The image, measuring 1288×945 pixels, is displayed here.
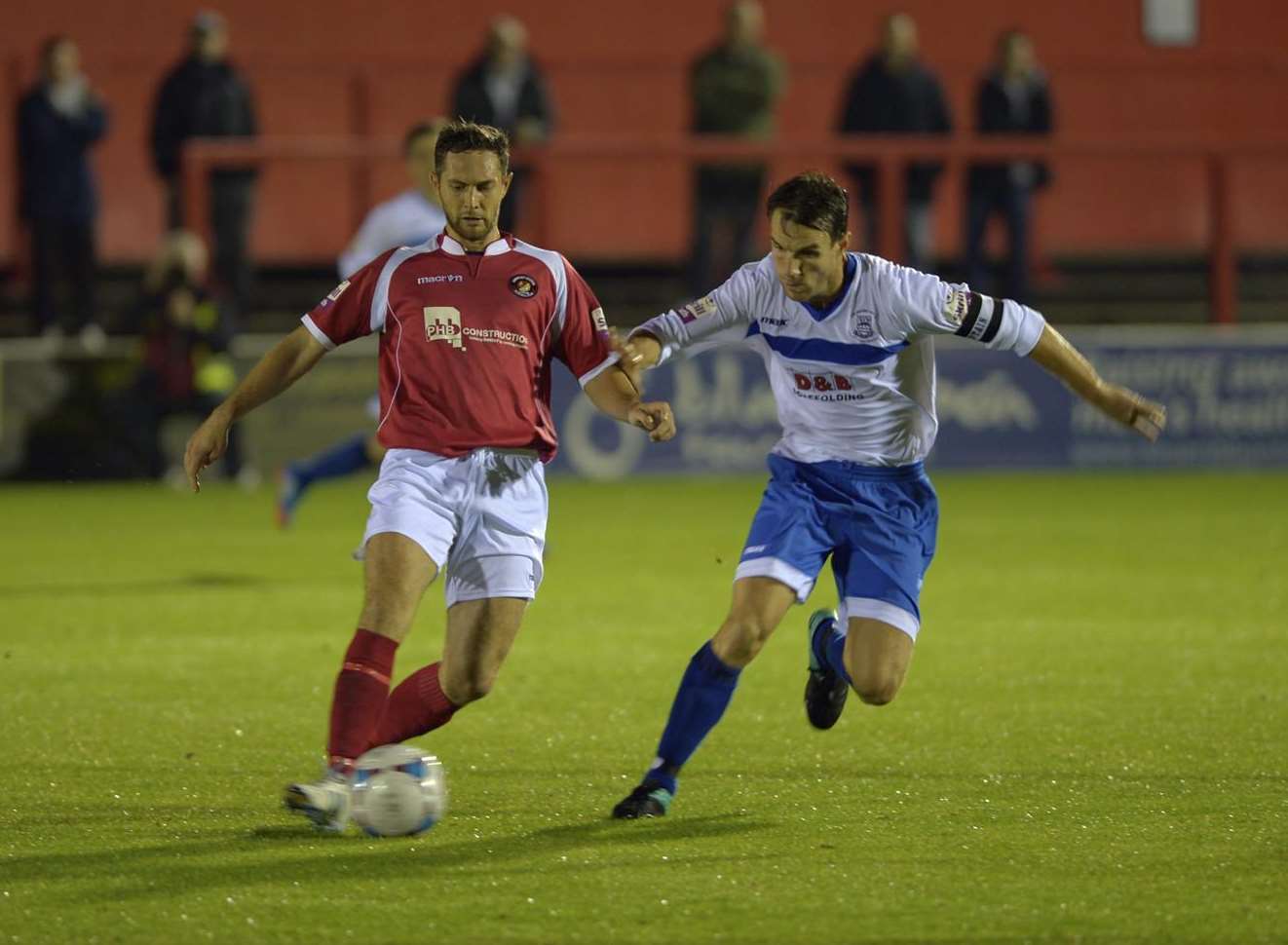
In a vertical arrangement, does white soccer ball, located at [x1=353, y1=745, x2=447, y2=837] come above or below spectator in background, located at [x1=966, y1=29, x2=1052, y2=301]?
below

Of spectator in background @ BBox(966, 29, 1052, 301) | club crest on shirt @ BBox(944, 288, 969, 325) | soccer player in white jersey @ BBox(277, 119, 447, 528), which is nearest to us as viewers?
club crest on shirt @ BBox(944, 288, 969, 325)

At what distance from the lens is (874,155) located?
52.4ft

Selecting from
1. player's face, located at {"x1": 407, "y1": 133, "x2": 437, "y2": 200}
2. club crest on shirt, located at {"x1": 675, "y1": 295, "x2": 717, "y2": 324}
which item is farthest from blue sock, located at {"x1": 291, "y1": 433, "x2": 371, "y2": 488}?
club crest on shirt, located at {"x1": 675, "y1": 295, "x2": 717, "y2": 324}

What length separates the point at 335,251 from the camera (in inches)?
670

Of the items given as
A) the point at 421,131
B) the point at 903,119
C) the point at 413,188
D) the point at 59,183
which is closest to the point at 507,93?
the point at 413,188

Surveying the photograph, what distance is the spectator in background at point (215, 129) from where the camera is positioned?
49.7 ft

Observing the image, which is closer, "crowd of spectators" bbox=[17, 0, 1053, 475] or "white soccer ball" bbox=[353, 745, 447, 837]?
"white soccer ball" bbox=[353, 745, 447, 837]

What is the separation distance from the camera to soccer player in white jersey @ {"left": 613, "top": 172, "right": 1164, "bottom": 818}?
5.98m

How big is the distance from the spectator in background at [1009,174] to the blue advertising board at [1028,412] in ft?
2.24

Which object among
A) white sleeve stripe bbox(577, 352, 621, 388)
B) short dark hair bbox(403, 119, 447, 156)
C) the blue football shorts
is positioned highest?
short dark hair bbox(403, 119, 447, 156)

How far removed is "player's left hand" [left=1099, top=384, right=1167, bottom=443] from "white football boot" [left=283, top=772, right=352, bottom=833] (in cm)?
224

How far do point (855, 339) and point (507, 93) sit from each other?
30.9 feet

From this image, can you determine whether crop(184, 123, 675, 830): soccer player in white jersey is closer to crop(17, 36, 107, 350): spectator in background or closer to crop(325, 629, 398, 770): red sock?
crop(325, 629, 398, 770): red sock

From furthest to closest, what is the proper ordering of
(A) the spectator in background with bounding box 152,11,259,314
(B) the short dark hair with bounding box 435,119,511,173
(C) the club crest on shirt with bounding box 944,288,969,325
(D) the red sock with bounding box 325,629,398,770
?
(A) the spectator in background with bounding box 152,11,259,314 → (C) the club crest on shirt with bounding box 944,288,969,325 → (B) the short dark hair with bounding box 435,119,511,173 → (D) the red sock with bounding box 325,629,398,770
